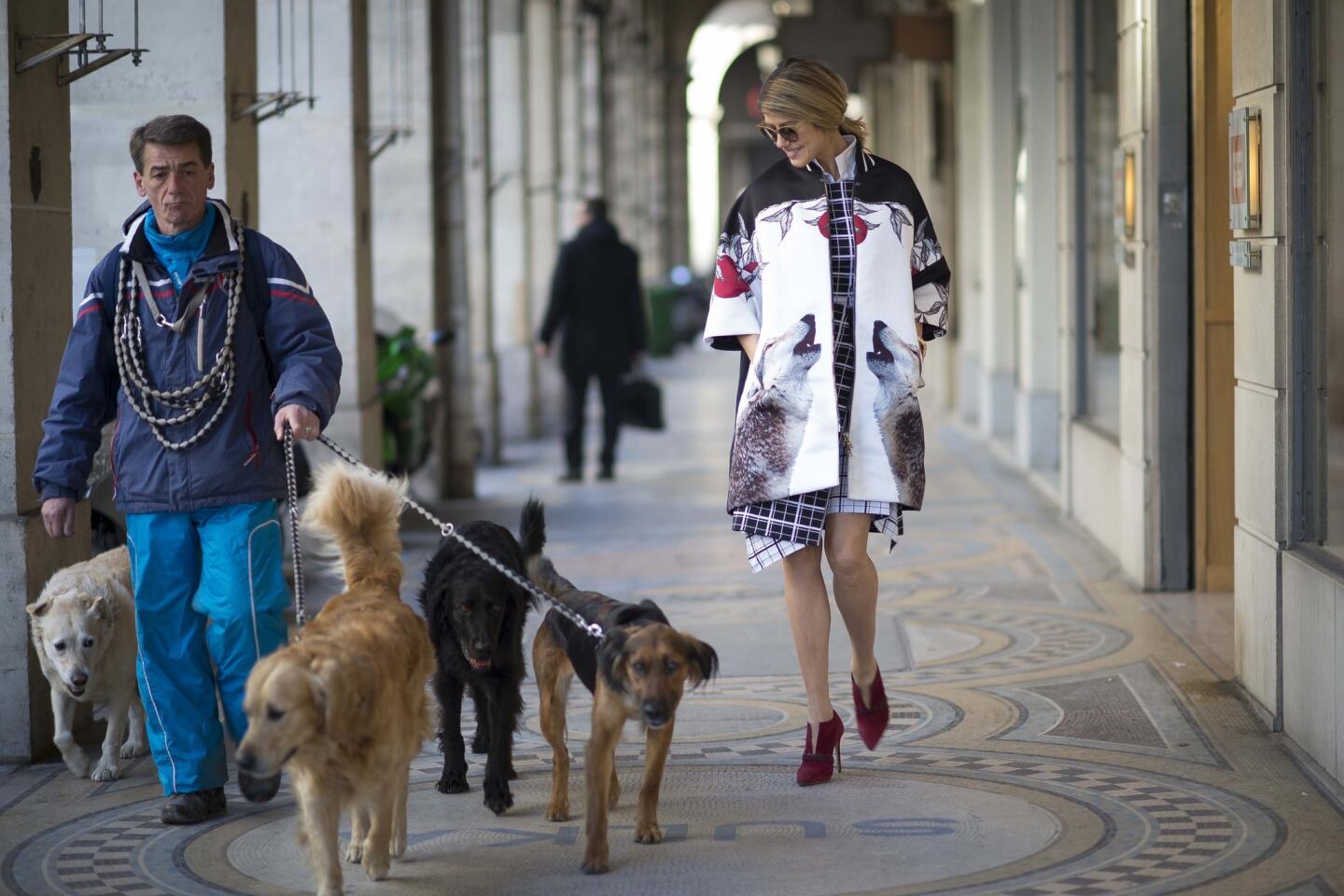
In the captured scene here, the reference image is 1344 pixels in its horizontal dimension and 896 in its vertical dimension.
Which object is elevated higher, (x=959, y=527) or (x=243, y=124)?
(x=243, y=124)

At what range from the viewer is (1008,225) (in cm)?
1666

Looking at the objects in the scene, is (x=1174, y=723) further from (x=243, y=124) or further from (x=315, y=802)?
(x=243, y=124)

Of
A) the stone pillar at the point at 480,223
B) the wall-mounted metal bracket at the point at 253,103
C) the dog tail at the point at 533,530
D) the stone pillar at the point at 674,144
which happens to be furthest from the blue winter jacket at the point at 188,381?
the stone pillar at the point at 674,144

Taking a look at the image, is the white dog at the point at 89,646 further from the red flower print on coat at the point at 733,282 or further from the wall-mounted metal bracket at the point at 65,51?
the red flower print on coat at the point at 733,282

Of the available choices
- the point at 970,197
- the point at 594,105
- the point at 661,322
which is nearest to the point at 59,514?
the point at 970,197

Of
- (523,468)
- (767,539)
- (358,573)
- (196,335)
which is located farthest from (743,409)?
(523,468)

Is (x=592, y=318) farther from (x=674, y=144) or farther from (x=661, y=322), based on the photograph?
(x=674, y=144)

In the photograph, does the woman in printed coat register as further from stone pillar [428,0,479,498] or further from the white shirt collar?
stone pillar [428,0,479,498]

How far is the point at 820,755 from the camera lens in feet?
18.3

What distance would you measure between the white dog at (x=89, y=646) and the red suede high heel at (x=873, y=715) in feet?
7.64

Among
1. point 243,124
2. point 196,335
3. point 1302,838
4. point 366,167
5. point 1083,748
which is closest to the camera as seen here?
point 1302,838

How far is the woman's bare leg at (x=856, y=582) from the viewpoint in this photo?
5477 millimetres

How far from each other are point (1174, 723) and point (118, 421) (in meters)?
3.53

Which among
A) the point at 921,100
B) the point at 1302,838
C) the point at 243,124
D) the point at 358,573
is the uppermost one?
the point at 921,100
